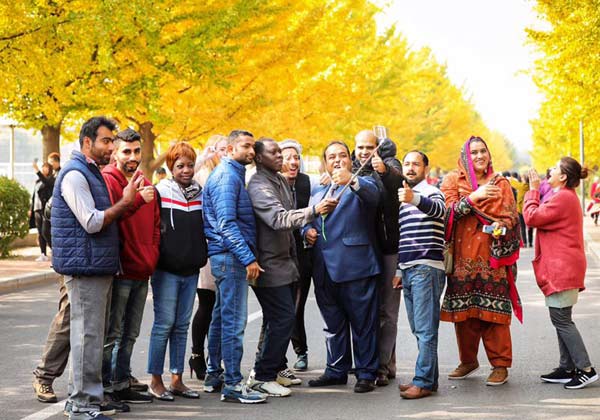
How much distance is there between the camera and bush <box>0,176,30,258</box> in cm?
1814

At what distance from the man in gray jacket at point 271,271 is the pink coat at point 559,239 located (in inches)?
76.6

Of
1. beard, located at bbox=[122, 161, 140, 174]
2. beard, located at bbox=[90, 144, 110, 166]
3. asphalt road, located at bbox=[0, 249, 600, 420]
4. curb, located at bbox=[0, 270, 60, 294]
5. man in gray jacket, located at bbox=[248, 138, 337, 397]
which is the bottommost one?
asphalt road, located at bbox=[0, 249, 600, 420]

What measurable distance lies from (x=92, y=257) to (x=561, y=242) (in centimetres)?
371

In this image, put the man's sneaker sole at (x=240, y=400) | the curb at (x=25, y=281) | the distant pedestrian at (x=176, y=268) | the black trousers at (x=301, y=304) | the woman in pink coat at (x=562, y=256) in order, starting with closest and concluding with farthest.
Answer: the man's sneaker sole at (x=240, y=400) → the distant pedestrian at (x=176, y=268) → the woman in pink coat at (x=562, y=256) → the black trousers at (x=301, y=304) → the curb at (x=25, y=281)

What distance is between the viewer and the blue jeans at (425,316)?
7172 mm

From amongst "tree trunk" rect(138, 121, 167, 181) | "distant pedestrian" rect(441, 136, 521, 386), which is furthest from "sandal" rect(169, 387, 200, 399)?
"tree trunk" rect(138, 121, 167, 181)

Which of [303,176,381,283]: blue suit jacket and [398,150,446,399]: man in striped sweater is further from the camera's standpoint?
[303,176,381,283]: blue suit jacket

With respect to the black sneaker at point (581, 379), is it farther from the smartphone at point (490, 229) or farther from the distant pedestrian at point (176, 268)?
the distant pedestrian at point (176, 268)

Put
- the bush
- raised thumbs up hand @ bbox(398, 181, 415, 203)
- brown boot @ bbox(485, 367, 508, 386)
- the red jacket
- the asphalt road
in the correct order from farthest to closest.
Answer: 1. the bush
2. brown boot @ bbox(485, 367, 508, 386)
3. raised thumbs up hand @ bbox(398, 181, 415, 203)
4. the red jacket
5. the asphalt road

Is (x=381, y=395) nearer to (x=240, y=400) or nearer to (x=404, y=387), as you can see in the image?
(x=404, y=387)

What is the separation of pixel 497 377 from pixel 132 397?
2.76 m

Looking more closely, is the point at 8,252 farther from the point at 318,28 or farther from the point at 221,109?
the point at 318,28

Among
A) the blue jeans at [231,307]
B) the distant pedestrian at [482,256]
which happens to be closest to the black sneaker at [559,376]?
the distant pedestrian at [482,256]

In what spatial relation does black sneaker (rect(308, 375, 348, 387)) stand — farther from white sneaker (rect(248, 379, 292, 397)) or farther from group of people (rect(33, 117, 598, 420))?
white sneaker (rect(248, 379, 292, 397))
